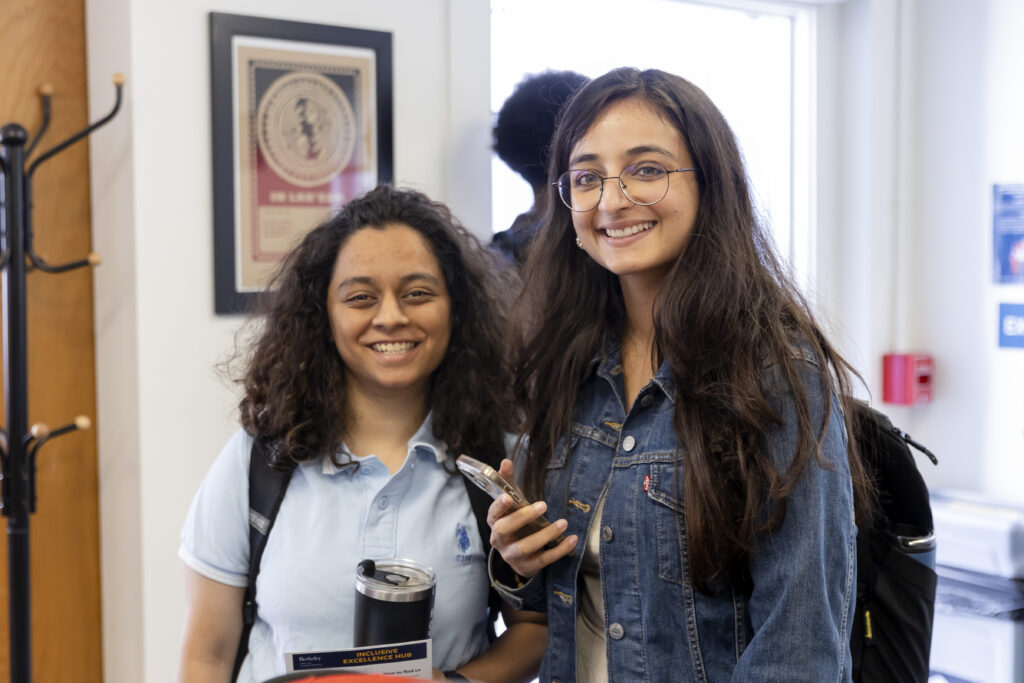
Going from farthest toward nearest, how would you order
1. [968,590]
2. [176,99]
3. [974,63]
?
[974,63]
[968,590]
[176,99]

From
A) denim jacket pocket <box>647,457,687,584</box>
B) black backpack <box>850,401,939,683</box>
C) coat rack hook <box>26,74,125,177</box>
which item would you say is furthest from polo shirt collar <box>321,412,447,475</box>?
coat rack hook <box>26,74,125,177</box>

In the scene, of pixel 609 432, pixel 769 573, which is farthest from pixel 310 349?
pixel 769 573

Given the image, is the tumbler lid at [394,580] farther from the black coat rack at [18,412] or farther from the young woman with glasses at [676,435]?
the black coat rack at [18,412]

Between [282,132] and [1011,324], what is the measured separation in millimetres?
2289

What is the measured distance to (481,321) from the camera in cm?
162

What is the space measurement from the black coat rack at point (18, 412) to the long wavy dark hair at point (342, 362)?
0.75 metres

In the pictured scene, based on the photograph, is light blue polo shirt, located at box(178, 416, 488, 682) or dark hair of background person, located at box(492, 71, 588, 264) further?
dark hair of background person, located at box(492, 71, 588, 264)

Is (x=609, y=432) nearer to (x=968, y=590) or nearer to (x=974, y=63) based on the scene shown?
(x=968, y=590)

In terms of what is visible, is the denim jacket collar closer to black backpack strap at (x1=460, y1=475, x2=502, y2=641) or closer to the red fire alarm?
black backpack strap at (x1=460, y1=475, x2=502, y2=641)

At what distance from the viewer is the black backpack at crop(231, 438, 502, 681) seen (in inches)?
57.9

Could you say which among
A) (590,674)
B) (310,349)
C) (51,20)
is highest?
(51,20)

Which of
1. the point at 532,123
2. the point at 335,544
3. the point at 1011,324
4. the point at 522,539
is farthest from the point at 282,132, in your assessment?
the point at 1011,324

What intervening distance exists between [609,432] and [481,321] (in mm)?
339

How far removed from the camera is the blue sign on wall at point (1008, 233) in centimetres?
315
